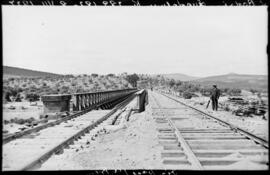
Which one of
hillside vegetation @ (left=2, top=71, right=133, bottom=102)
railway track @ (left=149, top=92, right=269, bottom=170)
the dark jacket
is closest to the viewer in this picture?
railway track @ (left=149, top=92, right=269, bottom=170)

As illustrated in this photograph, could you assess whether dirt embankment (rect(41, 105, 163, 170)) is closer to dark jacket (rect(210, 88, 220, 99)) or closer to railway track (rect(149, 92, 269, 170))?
railway track (rect(149, 92, 269, 170))

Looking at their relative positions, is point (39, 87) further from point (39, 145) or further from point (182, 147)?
point (182, 147)

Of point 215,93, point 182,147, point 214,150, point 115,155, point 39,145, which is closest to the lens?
point 115,155

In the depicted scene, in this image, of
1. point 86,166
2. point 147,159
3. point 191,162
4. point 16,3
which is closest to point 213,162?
point 191,162

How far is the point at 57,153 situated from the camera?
708 cm

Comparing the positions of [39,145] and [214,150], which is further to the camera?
[39,145]

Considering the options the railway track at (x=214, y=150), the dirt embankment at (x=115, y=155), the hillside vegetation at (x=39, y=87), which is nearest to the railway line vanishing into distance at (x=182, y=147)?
the railway track at (x=214, y=150)

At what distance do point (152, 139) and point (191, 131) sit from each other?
2.02 meters

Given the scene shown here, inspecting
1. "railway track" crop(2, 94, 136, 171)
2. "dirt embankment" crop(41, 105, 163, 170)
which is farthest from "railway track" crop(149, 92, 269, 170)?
"railway track" crop(2, 94, 136, 171)

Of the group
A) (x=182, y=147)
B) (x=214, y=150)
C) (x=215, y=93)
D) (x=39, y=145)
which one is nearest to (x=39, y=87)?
(x=215, y=93)

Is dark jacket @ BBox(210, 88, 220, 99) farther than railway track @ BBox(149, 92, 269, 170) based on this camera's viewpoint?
Yes

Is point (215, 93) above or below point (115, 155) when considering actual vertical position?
above

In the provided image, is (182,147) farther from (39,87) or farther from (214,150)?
(39,87)

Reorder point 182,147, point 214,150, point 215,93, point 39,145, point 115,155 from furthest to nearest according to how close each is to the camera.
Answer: point 215,93 < point 39,145 < point 182,147 < point 214,150 < point 115,155
